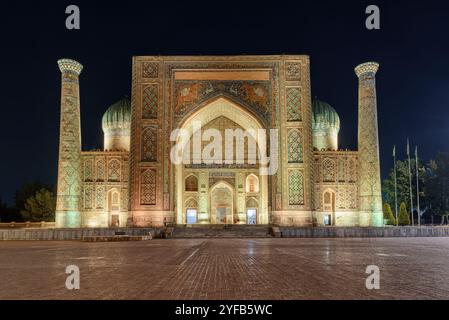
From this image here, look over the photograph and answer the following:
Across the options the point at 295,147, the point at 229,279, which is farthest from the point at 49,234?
the point at 229,279

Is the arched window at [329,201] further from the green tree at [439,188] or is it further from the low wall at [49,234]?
→ the low wall at [49,234]

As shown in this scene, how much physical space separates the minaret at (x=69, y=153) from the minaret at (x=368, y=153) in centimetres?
1144

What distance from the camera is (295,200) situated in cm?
1998

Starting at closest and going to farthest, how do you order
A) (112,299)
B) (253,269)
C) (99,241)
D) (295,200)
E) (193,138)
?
(112,299) < (253,269) < (99,241) < (295,200) < (193,138)

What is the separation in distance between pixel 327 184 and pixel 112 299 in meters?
18.1

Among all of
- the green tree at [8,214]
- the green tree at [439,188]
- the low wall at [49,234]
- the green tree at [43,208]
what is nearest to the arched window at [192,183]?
the low wall at [49,234]

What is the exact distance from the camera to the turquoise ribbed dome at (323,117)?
2472cm

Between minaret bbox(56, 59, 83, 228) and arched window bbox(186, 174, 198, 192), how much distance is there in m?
4.78

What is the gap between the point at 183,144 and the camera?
72.3ft

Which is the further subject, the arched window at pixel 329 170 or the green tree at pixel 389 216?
the green tree at pixel 389 216

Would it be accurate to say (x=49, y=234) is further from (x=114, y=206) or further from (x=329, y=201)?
(x=329, y=201)

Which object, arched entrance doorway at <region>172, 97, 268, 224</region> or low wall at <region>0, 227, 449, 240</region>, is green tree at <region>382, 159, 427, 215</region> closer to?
arched entrance doorway at <region>172, 97, 268, 224</region>
